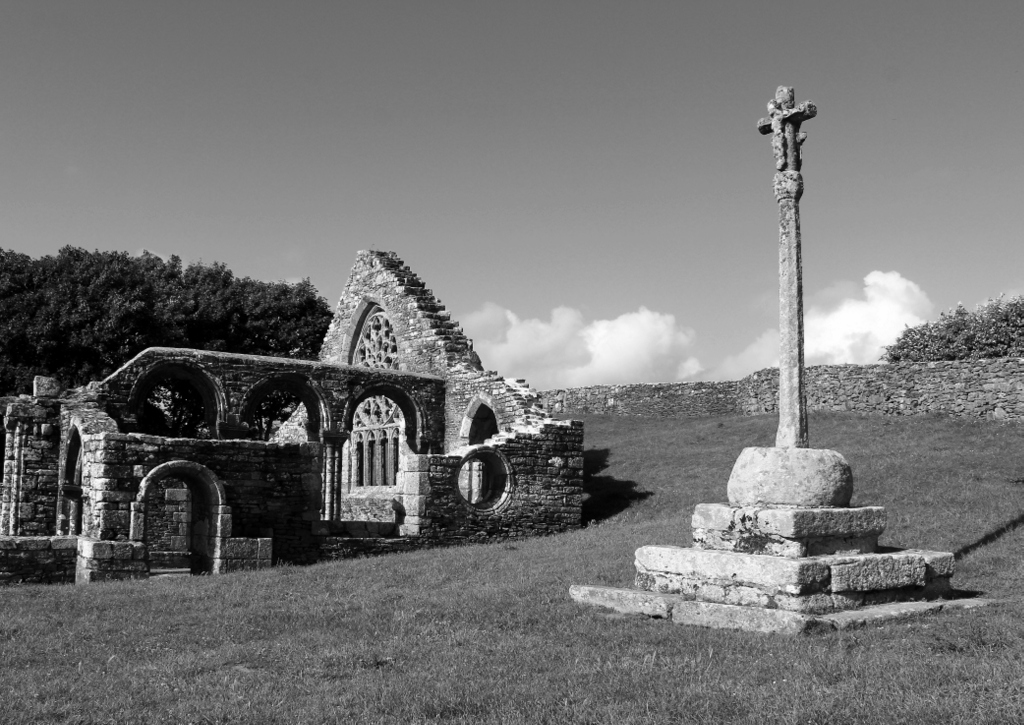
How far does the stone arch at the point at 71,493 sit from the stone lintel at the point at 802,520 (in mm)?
14093

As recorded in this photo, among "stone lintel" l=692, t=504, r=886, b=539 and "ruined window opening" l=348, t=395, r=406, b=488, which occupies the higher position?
"ruined window opening" l=348, t=395, r=406, b=488

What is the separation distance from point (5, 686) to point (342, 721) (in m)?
2.76

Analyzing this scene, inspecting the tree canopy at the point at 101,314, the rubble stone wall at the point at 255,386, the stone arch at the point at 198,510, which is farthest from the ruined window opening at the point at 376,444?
the tree canopy at the point at 101,314

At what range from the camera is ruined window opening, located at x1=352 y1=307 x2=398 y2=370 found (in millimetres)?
25547

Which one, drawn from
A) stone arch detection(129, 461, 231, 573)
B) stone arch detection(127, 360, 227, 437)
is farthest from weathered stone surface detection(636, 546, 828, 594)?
stone arch detection(127, 360, 227, 437)

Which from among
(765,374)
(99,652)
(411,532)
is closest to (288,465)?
(411,532)

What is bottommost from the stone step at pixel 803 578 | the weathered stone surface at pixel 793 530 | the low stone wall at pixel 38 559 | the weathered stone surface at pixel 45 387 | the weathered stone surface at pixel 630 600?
the low stone wall at pixel 38 559

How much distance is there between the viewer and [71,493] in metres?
18.7

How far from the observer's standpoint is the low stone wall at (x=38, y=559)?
43.6ft

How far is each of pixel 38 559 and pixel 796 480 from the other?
1049 cm

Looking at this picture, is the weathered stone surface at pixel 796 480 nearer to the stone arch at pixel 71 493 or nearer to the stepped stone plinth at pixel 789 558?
the stepped stone plinth at pixel 789 558

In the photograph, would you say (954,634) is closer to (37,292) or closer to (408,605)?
(408,605)

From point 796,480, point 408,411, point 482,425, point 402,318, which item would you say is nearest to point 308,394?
point 408,411

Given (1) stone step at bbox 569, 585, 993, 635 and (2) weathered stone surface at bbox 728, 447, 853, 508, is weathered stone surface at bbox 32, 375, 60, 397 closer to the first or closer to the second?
(1) stone step at bbox 569, 585, 993, 635
